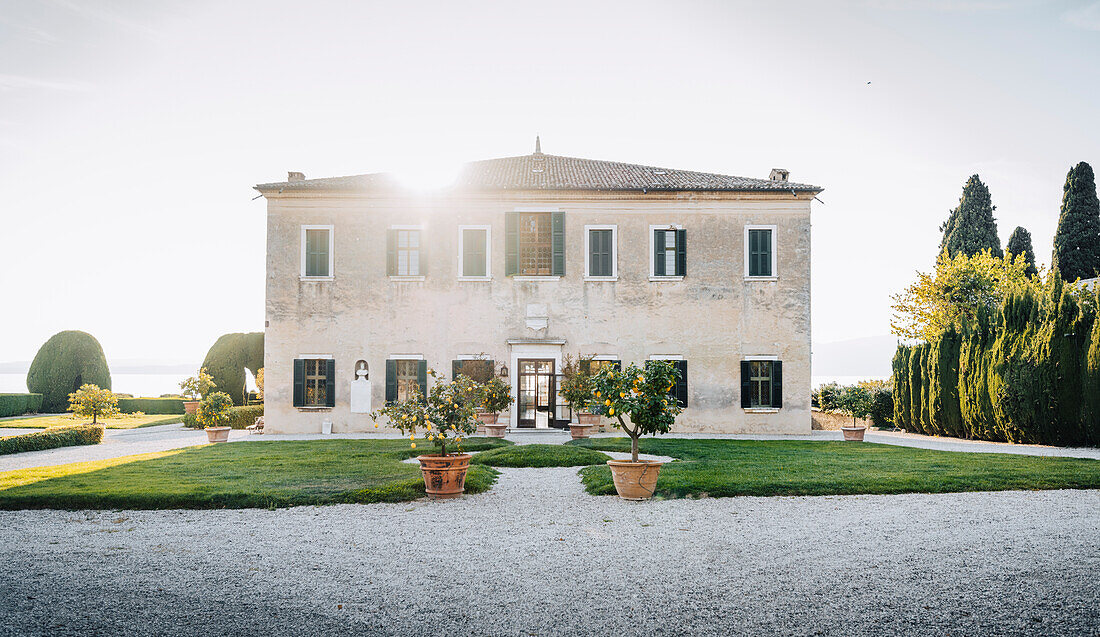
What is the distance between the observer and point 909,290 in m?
30.2

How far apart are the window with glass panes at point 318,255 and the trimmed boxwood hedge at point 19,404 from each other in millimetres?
17845

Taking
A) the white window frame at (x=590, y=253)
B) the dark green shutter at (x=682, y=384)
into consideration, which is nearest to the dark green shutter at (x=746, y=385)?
the dark green shutter at (x=682, y=384)

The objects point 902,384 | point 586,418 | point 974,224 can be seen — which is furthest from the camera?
point 974,224

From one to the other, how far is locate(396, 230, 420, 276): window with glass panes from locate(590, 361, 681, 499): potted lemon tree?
11.4 m

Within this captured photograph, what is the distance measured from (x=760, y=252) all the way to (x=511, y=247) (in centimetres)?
676

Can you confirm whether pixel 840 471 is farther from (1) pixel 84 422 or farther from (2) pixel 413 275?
(1) pixel 84 422

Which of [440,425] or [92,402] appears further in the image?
[92,402]

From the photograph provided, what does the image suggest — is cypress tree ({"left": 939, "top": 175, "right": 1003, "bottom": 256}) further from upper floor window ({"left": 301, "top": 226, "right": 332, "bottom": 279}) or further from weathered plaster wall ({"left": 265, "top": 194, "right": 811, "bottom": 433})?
upper floor window ({"left": 301, "top": 226, "right": 332, "bottom": 279})

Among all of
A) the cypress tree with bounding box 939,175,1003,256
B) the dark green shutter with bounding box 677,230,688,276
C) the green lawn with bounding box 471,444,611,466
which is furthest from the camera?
the cypress tree with bounding box 939,175,1003,256

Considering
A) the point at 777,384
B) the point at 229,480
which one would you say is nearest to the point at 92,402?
the point at 229,480

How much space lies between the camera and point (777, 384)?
19.9 m

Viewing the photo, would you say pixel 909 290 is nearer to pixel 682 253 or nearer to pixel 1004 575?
pixel 682 253

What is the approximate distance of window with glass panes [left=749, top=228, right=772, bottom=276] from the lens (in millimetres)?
20016

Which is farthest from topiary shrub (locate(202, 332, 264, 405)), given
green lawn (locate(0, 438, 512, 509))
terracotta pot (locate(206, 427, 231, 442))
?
green lawn (locate(0, 438, 512, 509))
